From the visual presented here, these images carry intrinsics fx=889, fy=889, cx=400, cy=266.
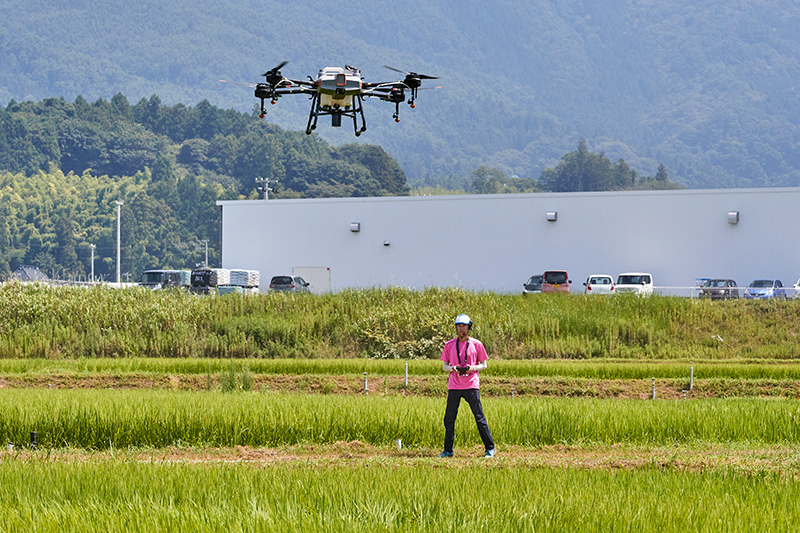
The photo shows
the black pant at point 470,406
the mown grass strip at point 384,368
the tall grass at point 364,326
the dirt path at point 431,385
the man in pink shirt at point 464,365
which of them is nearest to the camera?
the man in pink shirt at point 464,365

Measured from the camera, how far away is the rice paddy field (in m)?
7.76

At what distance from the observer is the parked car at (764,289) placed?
40341mm

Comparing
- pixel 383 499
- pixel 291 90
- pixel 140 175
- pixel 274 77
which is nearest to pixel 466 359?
pixel 383 499

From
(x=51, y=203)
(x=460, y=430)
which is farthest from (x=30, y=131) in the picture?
(x=460, y=430)

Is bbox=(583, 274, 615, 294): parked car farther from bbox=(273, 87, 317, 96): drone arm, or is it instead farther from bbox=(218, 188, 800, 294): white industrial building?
bbox=(273, 87, 317, 96): drone arm

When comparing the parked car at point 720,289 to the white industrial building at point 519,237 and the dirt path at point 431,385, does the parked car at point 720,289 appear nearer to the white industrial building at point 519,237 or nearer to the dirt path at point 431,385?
the white industrial building at point 519,237

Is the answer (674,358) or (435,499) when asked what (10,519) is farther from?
(674,358)

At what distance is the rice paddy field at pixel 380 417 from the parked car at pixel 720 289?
25.2ft

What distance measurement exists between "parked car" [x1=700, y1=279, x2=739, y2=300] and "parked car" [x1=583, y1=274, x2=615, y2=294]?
404 cm

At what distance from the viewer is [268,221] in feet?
174

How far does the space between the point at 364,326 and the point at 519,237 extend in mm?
21376

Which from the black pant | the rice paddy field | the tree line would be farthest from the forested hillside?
the black pant

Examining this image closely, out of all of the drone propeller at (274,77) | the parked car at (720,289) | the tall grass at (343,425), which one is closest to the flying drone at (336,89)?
the drone propeller at (274,77)

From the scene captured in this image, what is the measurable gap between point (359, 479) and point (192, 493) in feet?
5.53
